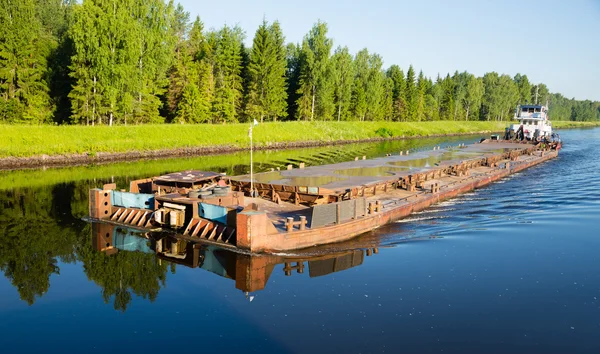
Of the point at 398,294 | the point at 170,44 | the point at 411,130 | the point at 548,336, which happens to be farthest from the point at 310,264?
the point at 411,130

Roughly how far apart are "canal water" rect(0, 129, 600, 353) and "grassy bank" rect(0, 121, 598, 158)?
22711 mm

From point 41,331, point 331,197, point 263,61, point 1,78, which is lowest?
point 41,331

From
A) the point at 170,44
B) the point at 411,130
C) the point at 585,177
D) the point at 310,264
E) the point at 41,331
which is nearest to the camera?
the point at 41,331

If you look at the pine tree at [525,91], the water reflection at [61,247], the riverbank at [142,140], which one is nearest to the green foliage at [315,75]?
the riverbank at [142,140]

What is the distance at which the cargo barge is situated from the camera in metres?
18.5

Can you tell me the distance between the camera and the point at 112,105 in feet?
178

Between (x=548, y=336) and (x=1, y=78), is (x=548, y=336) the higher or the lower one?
the lower one

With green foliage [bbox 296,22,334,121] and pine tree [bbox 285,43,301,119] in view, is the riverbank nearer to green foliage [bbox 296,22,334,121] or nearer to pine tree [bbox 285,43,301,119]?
green foliage [bbox 296,22,334,121]

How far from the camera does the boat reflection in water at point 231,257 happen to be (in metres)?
16.6

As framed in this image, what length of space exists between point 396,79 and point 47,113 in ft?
256

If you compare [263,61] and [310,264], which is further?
[263,61]

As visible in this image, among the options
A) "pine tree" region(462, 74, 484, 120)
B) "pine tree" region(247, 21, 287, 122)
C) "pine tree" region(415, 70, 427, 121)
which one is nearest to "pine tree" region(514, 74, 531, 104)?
"pine tree" region(462, 74, 484, 120)

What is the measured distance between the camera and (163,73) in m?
64.2

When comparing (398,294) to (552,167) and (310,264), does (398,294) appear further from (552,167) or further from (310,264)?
(552,167)
